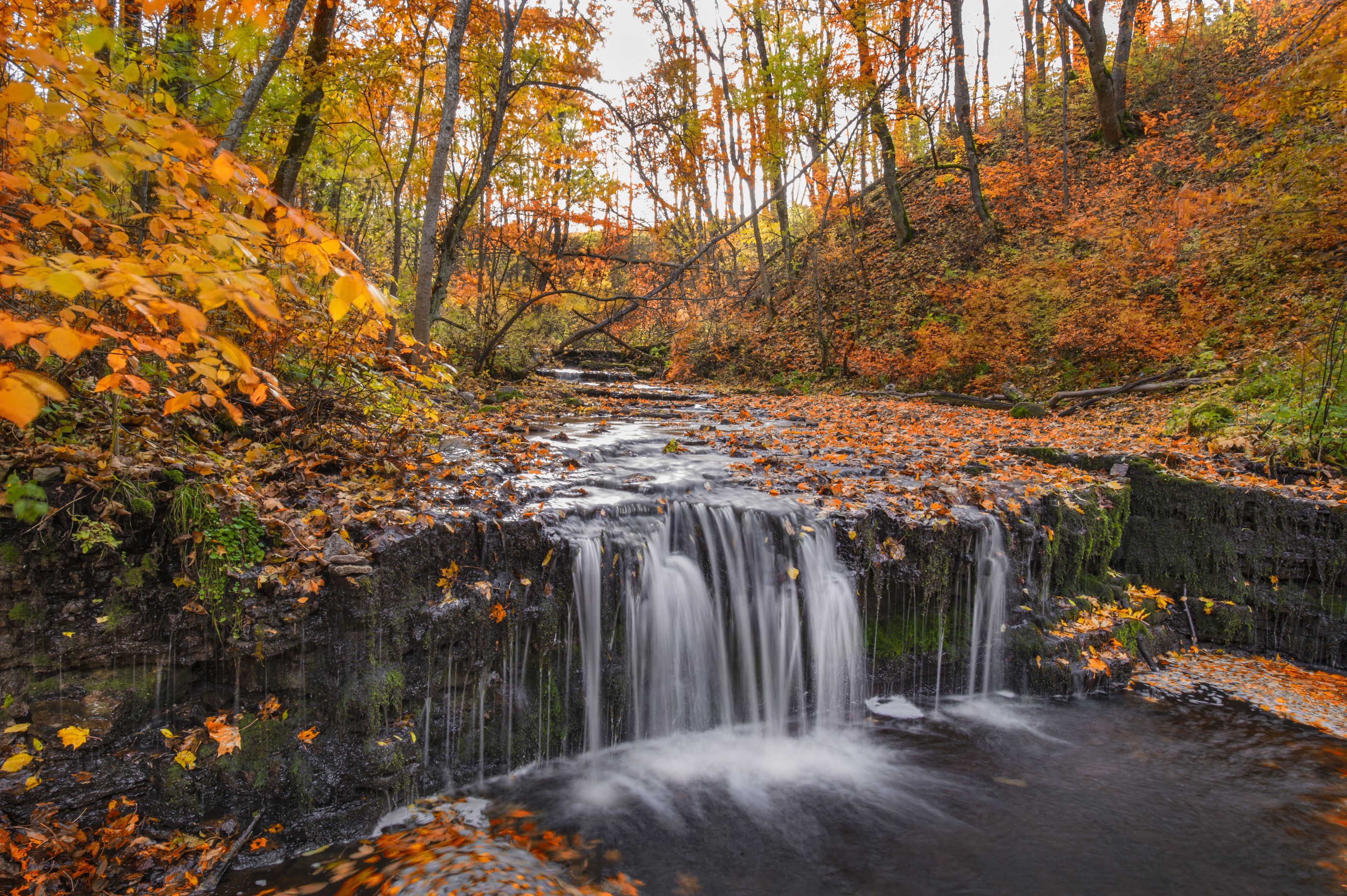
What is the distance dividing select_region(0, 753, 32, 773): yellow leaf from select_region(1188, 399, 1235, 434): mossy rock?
11.1 metres

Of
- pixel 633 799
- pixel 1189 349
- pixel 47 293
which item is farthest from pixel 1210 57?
pixel 47 293

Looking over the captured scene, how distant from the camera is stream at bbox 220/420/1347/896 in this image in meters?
3.45

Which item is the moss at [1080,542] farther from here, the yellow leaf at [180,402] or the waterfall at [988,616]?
the yellow leaf at [180,402]

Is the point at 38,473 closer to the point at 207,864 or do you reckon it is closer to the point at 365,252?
the point at 207,864

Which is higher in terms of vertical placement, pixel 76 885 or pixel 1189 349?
pixel 1189 349

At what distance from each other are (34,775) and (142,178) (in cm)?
563

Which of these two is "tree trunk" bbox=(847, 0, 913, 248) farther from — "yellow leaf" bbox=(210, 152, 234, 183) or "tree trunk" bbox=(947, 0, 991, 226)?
"yellow leaf" bbox=(210, 152, 234, 183)

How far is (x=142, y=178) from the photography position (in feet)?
19.2

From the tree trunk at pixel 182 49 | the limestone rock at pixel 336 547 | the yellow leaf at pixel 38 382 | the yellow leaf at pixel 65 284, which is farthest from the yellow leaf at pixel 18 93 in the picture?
the tree trunk at pixel 182 49

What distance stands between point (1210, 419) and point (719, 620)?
728cm

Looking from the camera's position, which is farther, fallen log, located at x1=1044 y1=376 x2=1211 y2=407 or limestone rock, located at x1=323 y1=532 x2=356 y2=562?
fallen log, located at x1=1044 y1=376 x2=1211 y2=407

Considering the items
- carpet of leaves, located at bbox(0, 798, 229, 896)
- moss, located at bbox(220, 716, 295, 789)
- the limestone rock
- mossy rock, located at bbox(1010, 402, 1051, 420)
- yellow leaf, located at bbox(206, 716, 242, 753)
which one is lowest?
carpet of leaves, located at bbox(0, 798, 229, 896)

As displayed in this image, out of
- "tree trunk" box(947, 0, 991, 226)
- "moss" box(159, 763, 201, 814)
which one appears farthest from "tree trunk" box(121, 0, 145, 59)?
"tree trunk" box(947, 0, 991, 226)

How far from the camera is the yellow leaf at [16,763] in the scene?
2814mm
